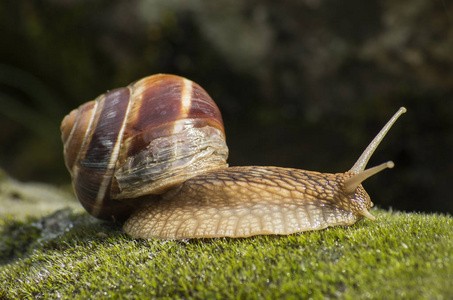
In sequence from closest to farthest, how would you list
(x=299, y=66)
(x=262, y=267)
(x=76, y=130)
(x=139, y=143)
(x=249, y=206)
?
(x=262, y=267), (x=249, y=206), (x=139, y=143), (x=76, y=130), (x=299, y=66)

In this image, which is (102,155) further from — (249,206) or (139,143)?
(249,206)

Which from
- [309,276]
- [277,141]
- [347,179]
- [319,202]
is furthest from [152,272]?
[277,141]

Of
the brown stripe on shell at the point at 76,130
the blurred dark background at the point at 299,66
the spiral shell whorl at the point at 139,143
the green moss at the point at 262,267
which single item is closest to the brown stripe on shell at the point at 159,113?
the spiral shell whorl at the point at 139,143

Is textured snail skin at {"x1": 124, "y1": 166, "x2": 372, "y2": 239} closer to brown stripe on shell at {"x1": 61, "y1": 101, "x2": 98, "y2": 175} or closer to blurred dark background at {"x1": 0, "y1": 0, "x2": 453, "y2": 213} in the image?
brown stripe on shell at {"x1": 61, "y1": 101, "x2": 98, "y2": 175}

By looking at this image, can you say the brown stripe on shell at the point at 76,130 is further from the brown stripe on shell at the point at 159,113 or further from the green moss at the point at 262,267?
the green moss at the point at 262,267

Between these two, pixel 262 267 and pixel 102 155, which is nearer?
pixel 262 267

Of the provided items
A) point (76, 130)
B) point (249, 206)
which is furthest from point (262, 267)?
point (76, 130)

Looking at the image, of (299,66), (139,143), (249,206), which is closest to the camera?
(249,206)
